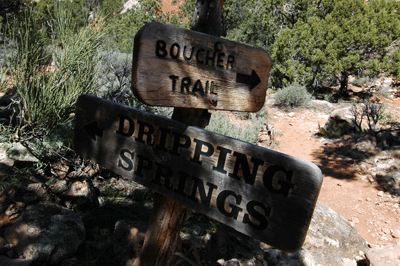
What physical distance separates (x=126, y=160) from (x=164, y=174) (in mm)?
185

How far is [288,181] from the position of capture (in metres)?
0.89

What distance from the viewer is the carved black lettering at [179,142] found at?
3.43ft

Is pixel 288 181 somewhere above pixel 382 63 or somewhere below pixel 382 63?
below

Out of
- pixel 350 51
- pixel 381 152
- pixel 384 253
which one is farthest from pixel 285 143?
pixel 350 51

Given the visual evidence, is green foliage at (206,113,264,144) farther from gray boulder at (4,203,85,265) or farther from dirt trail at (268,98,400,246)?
gray boulder at (4,203,85,265)

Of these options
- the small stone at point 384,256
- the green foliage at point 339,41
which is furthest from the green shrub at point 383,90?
the small stone at point 384,256

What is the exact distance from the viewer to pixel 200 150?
102 cm

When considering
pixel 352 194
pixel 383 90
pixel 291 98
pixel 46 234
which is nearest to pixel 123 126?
pixel 46 234

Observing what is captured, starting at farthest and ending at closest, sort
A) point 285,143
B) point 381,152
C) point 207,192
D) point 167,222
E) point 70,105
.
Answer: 1. point 285,143
2. point 381,152
3. point 70,105
4. point 167,222
5. point 207,192

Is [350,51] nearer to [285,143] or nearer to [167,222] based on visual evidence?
[285,143]

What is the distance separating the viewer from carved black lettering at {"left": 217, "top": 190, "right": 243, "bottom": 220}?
0.98m

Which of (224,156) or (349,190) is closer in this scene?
(224,156)

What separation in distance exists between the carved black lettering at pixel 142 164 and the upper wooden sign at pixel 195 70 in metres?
0.25

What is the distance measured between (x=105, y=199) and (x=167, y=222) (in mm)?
1943
